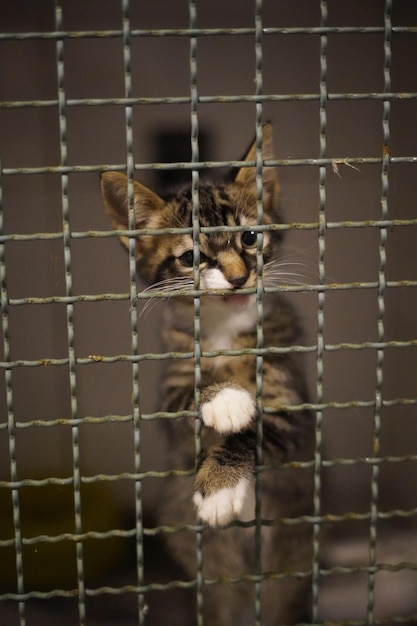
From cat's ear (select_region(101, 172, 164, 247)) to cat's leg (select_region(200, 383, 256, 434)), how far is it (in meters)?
0.42

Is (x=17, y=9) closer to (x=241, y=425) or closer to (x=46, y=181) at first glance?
(x=46, y=181)

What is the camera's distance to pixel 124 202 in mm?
1429

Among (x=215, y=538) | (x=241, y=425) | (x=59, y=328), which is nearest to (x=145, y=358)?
(x=241, y=425)

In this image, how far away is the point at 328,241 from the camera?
1.82 metres

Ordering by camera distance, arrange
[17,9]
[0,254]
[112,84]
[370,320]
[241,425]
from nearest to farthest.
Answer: [0,254] < [241,425] < [17,9] < [112,84] < [370,320]

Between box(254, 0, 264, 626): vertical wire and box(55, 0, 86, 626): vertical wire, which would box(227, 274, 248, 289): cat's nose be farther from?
box(55, 0, 86, 626): vertical wire

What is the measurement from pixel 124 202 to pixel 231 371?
0.46 m

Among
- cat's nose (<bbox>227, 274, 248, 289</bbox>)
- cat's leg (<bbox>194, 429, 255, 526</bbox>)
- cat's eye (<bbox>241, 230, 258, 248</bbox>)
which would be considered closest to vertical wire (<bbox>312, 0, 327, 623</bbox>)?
cat's leg (<bbox>194, 429, 255, 526</bbox>)

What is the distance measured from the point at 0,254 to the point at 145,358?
0.88 ft

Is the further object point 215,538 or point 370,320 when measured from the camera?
point 370,320

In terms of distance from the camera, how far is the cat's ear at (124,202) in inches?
54.5

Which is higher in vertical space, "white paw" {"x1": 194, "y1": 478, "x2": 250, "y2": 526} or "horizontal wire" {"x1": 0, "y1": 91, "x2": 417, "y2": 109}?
"horizontal wire" {"x1": 0, "y1": 91, "x2": 417, "y2": 109}

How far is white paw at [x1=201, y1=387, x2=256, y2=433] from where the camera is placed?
117 centimetres

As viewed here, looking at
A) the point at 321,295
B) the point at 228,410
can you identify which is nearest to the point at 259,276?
the point at 321,295
